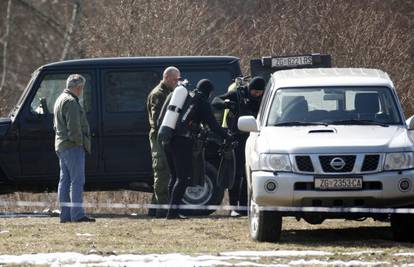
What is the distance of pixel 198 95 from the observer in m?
16.8

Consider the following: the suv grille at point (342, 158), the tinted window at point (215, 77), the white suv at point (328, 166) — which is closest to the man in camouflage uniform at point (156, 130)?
the tinted window at point (215, 77)

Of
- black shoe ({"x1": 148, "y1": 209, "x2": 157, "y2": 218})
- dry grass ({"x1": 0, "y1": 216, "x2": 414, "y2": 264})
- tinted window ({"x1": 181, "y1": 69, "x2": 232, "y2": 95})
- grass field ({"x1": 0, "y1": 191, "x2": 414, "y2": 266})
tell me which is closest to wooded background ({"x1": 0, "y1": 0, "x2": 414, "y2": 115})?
tinted window ({"x1": 181, "y1": 69, "x2": 232, "y2": 95})

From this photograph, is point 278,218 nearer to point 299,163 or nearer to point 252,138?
point 299,163

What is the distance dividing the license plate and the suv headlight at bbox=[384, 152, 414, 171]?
1.05 feet

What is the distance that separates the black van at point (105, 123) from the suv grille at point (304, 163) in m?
4.92

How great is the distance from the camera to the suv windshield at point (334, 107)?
47.1 ft

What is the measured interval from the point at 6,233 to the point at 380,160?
432 centimetres

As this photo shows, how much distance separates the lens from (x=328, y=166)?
1340 cm

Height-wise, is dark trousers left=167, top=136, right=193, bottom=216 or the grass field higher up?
dark trousers left=167, top=136, right=193, bottom=216

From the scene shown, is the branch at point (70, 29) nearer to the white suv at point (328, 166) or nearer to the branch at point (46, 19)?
the branch at point (46, 19)

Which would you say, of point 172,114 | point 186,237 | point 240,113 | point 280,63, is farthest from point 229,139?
point 186,237

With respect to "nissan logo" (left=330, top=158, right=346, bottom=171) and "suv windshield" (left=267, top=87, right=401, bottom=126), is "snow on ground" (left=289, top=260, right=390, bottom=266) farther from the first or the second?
"suv windshield" (left=267, top=87, right=401, bottom=126)

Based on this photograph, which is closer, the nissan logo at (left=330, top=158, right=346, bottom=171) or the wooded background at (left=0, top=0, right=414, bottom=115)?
the nissan logo at (left=330, top=158, right=346, bottom=171)

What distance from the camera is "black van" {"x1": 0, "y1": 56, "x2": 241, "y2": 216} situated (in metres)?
18.2
